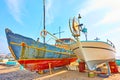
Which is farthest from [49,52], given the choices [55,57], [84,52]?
[84,52]

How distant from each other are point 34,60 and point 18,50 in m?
1.55

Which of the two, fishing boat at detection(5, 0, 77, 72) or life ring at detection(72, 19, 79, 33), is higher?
life ring at detection(72, 19, 79, 33)

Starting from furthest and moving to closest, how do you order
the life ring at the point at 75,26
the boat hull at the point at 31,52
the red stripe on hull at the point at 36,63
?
the red stripe on hull at the point at 36,63
the boat hull at the point at 31,52
the life ring at the point at 75,26

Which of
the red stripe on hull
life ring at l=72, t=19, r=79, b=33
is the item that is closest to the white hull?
life ring at l=72, t=19, r=79, b=33

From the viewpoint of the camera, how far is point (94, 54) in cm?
925

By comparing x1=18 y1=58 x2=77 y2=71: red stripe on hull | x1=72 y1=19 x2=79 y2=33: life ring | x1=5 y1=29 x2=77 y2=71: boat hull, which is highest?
x1=72 y1=19 x2=79 y2=33: life ring

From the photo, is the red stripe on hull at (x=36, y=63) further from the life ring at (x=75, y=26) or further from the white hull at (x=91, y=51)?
the life ring at (x=75, y=26)

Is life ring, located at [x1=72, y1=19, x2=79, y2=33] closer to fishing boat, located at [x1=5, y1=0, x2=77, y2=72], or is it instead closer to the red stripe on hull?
fishing boat, located at [x1=5, y1=0, x2=77, y2=72]

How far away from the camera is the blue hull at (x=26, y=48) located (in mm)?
9016

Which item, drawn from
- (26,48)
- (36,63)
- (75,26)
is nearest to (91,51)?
(75,26)

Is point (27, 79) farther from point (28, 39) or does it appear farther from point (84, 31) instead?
point (84, 31)

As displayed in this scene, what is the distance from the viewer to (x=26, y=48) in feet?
31.2

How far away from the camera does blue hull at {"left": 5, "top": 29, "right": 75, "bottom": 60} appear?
9016mm

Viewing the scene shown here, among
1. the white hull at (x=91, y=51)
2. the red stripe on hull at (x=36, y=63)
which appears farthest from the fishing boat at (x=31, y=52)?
the white hull at (x=91, y=51)
